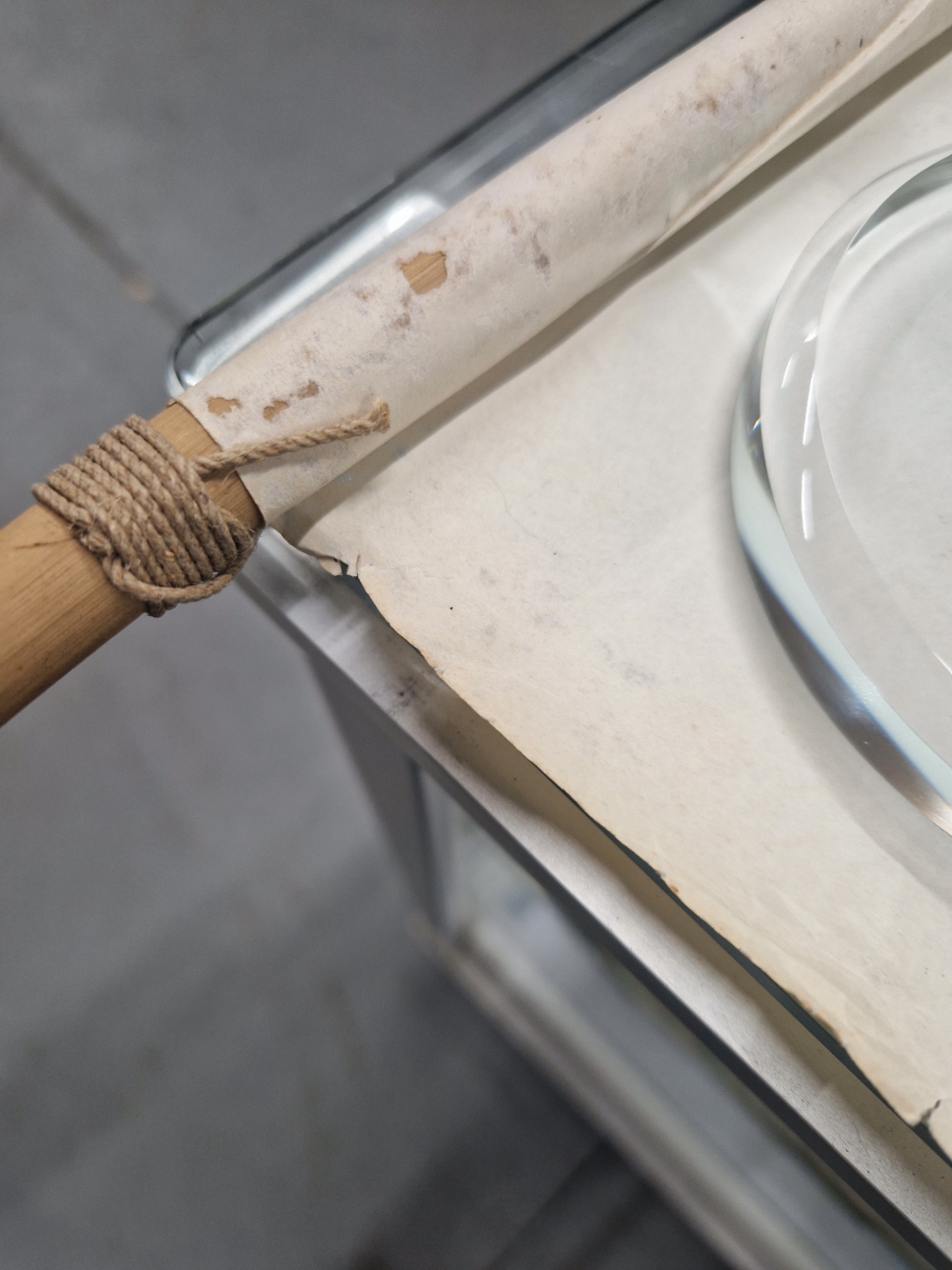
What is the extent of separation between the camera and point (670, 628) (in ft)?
1.44

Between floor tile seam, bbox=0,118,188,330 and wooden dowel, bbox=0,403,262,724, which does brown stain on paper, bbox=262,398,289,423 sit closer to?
wooden dowel, bbox=0,403,262,724

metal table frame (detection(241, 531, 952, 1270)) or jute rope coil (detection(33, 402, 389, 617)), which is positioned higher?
jute rope coil (detection(33, 402, 389, 617))

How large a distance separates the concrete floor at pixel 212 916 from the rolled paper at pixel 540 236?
2.29ft

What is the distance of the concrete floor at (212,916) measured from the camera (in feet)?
2.92

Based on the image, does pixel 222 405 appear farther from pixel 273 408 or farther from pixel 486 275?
pixel 486 275

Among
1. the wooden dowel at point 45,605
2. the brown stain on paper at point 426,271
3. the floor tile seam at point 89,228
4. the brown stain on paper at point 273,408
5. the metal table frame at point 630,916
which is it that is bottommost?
the metal table frame at point 630,916

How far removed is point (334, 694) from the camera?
713 millimetres

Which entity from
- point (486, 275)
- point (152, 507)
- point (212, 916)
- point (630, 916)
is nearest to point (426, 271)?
point (486, 275)

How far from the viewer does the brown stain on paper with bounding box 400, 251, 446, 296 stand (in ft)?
1.39

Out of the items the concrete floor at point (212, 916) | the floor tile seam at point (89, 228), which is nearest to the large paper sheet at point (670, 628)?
the concrete floor at point (212, 916)

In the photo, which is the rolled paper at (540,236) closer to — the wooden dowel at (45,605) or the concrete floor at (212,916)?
the wooden dowel at (45,605)

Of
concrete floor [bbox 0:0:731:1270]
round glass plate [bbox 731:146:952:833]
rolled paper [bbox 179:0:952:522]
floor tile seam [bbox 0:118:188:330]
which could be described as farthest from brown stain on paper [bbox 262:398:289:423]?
floor tile seam [bbox 0:118:188:330]

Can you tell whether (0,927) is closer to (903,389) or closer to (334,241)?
(334,241)

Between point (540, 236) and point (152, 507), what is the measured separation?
0.22 m
